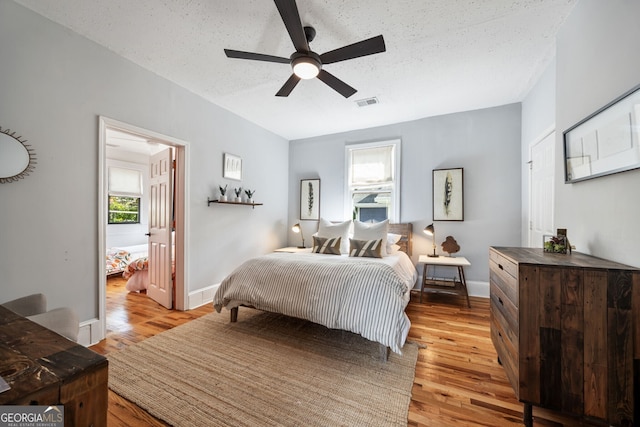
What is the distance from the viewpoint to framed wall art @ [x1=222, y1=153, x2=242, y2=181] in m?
3.69

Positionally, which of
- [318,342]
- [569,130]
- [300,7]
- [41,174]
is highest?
[300,7]

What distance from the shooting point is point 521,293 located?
1394mm

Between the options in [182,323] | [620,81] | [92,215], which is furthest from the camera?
[182,323]

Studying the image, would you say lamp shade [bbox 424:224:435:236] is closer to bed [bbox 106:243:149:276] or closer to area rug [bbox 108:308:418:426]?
area rug [bbox 108:308:418:426]

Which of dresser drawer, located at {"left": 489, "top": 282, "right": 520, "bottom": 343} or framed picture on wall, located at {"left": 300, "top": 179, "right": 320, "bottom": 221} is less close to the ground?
framed picture on wall, located at {"left": 300, "top": 179, "right": 320, "bottom": 221}

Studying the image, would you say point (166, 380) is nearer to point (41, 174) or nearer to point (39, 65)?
point (41, 174)

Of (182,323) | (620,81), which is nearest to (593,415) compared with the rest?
(620,81)

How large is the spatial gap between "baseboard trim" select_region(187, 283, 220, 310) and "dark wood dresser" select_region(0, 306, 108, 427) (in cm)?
262

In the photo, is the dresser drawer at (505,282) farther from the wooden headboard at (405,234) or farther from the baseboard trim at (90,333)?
the baseboard trim at (90,333)

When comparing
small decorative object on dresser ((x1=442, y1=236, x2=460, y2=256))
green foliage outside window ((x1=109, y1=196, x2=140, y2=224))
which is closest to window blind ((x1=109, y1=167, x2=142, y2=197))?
green foliage outside window ((x1=109, y1=196, x2=140, y2=224))

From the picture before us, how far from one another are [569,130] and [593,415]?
178 cm

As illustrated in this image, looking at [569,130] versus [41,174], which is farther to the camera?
[41,174]

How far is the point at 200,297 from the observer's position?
333cm

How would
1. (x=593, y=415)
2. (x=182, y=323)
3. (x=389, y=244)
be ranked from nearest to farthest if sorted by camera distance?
(x=593, y=415)
(x=182, y=323)
(x=389, y=244)
